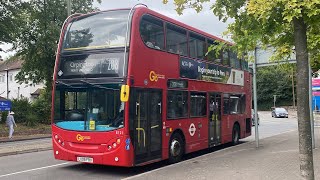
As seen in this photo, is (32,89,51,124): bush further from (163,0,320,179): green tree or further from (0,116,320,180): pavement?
(163,0,320,179): green tree

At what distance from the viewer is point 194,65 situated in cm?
1305

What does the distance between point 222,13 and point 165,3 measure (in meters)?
0.94

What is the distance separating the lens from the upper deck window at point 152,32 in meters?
10.5

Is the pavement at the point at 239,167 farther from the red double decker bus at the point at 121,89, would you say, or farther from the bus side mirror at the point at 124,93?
the bus side mirror at the point at 124,93

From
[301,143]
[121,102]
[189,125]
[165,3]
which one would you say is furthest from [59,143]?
[301,143]

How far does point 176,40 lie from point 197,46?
1609 millimetres

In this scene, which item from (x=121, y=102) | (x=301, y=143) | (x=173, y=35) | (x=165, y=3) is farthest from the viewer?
(x=173, y=35)

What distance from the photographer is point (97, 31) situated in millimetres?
10547

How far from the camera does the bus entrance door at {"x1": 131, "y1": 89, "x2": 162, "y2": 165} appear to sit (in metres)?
10.1

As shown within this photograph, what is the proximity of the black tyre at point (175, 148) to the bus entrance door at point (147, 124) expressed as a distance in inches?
28.4

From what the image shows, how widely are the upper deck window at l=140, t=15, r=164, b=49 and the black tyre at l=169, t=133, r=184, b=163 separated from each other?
2810 mm

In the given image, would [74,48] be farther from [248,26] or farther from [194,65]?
[248,26]

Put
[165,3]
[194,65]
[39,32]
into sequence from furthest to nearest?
[39,32], [194,65], [165,3]

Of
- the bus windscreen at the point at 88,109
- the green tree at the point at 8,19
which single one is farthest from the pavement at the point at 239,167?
the green tree at the point at 8,19
